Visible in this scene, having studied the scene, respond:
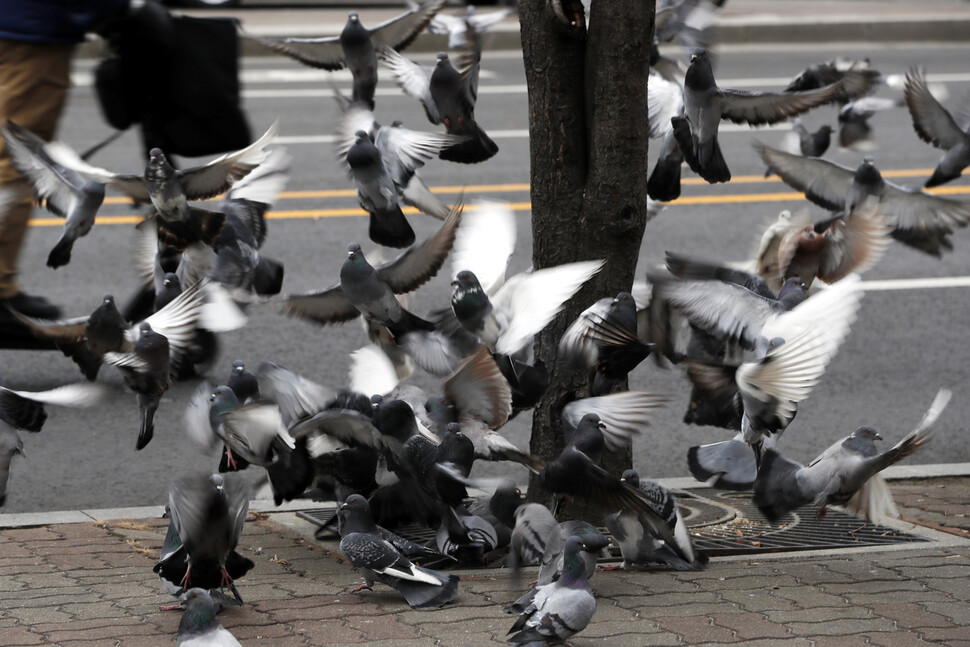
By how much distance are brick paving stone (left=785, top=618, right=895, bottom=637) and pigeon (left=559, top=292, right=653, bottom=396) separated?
0.98 metres

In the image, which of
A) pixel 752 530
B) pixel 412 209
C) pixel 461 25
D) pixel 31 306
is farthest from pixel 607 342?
pixel 412 209

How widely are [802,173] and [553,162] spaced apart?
1.43 m

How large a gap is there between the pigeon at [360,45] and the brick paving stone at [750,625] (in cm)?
271

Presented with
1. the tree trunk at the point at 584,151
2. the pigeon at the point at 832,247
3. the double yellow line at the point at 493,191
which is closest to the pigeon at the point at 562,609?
the tree trunk at the point at 584,151

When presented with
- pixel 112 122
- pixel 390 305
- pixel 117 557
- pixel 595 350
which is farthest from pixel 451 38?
pixel 117 557

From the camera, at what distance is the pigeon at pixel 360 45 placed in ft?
19.1

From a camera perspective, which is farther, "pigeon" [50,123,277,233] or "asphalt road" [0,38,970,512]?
"asphalt road" [0,38,970,512]

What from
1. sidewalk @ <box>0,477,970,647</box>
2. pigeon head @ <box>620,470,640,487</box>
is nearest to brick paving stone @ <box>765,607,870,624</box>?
sidewalk @ <box>0,477,970,647</box>

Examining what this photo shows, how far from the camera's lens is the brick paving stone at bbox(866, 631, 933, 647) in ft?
12.8

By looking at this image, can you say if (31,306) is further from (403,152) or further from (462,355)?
(462,355)

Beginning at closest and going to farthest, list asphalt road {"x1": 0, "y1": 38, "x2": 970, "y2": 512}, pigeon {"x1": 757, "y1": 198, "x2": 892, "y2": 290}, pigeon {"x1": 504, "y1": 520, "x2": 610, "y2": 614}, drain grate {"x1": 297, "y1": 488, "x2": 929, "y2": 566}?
pigeon {"x1": 504, "y1": 520, "x2": 610, "y2": 614} → drain grate {"x1": 297, "y1": 488, "x2": 929, "y2": 566} → pigeon {"x1": 757, "y1": 198, "x2": 892, "y2": 290} → asphalt road {"x1": 0, "y1": 38, "x2": 970, "y2": 512}

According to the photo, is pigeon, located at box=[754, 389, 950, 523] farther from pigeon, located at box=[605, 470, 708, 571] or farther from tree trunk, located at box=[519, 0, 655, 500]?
tree trunk, located at box=[519, 0, 655, 500]

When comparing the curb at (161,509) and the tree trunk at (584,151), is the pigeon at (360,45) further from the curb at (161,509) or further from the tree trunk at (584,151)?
the curb at (161,509)

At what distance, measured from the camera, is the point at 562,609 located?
3.71 meters
